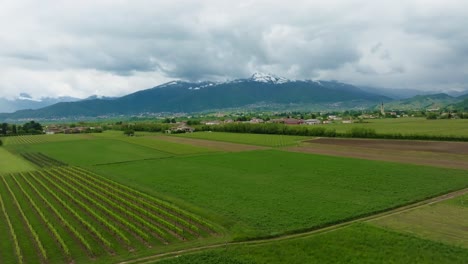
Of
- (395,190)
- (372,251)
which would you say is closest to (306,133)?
(395,190)

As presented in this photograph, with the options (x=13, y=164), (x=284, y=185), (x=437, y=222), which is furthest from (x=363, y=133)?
(x=13, y=164)

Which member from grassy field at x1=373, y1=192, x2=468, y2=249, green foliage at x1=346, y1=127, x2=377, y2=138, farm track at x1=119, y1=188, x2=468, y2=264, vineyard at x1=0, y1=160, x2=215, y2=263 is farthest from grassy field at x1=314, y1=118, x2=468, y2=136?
vineyard at x1=0, y1=160, x2=215, y2=263

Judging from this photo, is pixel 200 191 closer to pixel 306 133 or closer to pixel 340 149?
pixel 340 149

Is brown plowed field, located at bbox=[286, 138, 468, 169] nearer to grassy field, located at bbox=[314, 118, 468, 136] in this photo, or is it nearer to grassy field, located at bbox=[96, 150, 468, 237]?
grassy field, located at bbox=[96, 150, 468, 237]

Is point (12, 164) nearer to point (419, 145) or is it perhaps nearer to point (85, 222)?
point (85, 222)

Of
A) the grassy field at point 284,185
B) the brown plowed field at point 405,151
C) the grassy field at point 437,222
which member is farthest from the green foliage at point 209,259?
the brown plowed field at point 405,151

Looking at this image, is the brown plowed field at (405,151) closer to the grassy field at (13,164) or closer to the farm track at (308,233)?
the farm track at (308,233)
